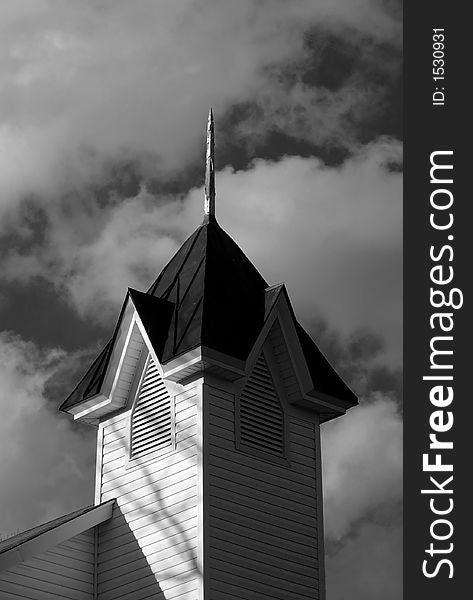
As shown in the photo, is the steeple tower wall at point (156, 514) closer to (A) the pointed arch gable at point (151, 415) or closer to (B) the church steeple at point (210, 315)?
(A) the pointed arch gable at point (151, 415)

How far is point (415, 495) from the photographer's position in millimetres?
20422

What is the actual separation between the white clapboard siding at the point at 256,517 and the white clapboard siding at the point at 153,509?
1.44ft

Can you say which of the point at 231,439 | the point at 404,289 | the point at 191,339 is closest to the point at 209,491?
the point at 231,439

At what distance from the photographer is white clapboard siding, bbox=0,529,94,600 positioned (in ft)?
75.3

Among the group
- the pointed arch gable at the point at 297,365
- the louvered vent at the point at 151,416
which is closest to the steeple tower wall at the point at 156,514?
the louvered vent at the point at 151,416

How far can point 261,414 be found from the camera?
82.9 ft

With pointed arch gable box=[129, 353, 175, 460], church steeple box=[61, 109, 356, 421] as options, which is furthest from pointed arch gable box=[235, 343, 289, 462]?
pointed arch gable box=[129, 353, 175, 460]

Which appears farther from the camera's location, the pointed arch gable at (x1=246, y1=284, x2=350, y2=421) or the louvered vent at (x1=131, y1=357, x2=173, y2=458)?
the pointed arch gable at (x1=246, y1=284, x2=350, y2=421)

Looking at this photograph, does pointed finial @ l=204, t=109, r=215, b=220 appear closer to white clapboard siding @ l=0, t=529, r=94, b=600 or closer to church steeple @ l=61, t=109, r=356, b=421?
church steeple @ l=61, t=109, r=356, b=421

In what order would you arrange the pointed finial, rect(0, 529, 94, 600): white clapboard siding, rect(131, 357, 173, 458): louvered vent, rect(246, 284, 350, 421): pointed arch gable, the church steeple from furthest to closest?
1. the pointed finial
2. rect(246, 284, 350, 421): pointed arch gable
3. rect(131, 357, 173, 458): louvered vent
4. the church steeple
5. rect(0, 529, 94, 600): white clapboard siding

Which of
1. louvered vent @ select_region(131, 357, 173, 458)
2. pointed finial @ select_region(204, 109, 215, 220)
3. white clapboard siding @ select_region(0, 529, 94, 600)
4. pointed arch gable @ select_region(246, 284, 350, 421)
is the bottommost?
white clapboard siding @ select_region(0, 529, 94, 600)

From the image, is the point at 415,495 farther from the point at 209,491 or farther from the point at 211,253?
the point at 211,253

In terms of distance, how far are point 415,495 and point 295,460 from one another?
17.8 ft

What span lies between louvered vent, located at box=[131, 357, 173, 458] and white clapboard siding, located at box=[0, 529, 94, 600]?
2.23m
